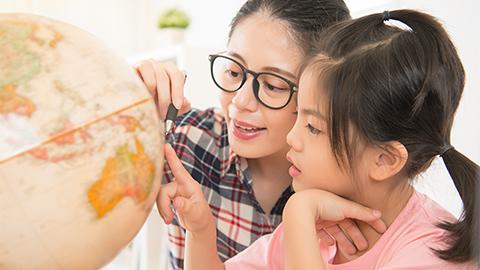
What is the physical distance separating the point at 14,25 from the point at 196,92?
6.08 ft

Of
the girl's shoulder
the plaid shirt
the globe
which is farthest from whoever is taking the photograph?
the plaid shirt

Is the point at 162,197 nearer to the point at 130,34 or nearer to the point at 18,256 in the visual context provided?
the point at 18,256

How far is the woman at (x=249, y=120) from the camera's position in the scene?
49.3 inches

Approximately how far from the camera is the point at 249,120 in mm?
1298

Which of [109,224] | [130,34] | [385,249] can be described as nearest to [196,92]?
[130,34]

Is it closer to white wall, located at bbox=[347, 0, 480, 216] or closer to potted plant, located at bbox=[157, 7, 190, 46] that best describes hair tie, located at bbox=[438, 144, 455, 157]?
white wall, located at bbox=[347, 0, 480, 216]

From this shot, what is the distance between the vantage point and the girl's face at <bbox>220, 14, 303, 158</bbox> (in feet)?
4.15

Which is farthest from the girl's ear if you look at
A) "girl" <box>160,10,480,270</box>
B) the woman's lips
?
the woman's lips

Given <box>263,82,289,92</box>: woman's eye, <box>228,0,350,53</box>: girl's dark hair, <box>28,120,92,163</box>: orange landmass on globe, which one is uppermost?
<box>228,0,350,53</box>: girl's dark hair

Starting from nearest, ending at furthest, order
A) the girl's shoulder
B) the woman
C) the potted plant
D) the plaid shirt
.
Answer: the girl's shoulder, the woman, the plaid shirt, the potted plant

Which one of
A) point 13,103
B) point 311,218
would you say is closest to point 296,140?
point 311,218

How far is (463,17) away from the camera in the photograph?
1.59m

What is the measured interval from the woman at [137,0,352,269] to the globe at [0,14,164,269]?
16 cm

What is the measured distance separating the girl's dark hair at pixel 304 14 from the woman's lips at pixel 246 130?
0.67 ft
